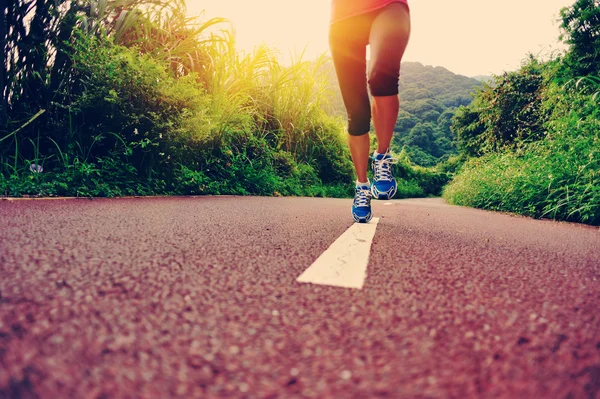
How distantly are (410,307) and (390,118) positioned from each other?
208cm

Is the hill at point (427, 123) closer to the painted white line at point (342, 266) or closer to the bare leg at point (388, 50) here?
the bare leg at point (388, 50)

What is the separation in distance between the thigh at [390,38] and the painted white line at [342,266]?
1.27 metres

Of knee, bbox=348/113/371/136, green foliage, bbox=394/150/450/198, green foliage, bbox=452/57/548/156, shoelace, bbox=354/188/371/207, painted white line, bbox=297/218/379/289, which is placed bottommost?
green foliage, bbox=394/150/450/198

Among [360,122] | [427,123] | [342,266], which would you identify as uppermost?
[427,123]

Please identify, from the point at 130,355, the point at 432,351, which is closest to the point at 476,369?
the point at 432,351

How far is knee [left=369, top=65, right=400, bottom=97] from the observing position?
8.73ft

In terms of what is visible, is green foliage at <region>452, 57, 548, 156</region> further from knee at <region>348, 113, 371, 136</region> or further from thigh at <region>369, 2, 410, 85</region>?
thigh at <region>369, 2, 410, 85</region>

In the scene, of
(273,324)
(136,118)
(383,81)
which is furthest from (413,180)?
(273,324)

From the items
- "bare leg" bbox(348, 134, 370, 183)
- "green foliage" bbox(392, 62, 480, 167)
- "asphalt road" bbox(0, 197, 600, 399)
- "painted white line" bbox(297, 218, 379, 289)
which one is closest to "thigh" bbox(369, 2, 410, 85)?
"bare leg" bbox(348, 134, 370, 183)

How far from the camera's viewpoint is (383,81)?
2713mm

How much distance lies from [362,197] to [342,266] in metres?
1.64

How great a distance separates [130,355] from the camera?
714 millimetres

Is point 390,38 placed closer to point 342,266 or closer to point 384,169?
point 384,169

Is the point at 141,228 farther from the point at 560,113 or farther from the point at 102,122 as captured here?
the point at 560,113
